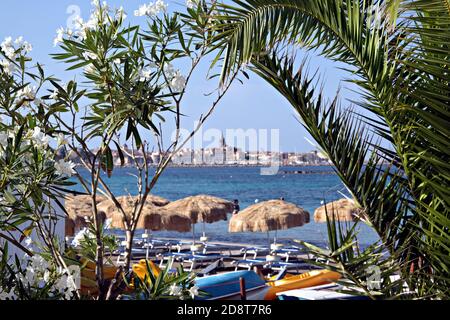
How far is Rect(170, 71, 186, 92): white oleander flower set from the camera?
295 centimetres

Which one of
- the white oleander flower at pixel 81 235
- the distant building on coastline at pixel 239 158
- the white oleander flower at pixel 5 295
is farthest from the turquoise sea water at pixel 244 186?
the white oleander flower at pixel 5 295

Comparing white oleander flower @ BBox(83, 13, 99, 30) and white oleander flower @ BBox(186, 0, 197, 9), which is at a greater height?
white oleander flower @ BBox(186, 0, 197, 9)

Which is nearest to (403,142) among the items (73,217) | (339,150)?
(339,150)

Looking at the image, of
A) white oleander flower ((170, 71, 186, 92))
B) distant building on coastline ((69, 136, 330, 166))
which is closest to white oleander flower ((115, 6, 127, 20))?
white oleander flower ((170, 71, 186, 92))

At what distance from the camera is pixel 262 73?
143 inches

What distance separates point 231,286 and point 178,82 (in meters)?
5.46

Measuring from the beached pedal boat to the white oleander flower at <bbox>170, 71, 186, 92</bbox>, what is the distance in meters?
5.01

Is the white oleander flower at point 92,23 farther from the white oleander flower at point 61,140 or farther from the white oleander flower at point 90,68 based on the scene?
the white oleander flower at point 61,140

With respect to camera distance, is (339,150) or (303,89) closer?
(339,150)

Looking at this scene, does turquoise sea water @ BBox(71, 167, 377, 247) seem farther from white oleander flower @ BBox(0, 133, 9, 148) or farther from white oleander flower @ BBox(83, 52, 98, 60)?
white oleander flower @ BBox(0, 133, 9, 148)
